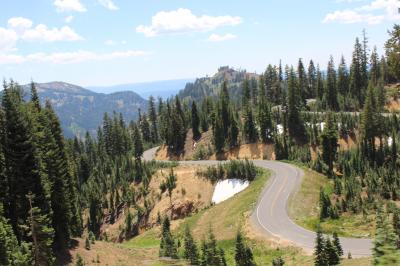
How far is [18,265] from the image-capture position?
29734 mm

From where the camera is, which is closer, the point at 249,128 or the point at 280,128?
the point at 249,128

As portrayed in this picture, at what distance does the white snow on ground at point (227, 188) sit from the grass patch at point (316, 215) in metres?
12.7

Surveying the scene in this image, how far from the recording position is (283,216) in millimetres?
59688

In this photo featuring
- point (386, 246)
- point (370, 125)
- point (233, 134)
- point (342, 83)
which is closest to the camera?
point (386, 246)

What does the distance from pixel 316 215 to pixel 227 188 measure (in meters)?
27.5

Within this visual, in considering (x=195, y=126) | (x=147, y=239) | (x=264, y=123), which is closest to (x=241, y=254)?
(x=147, y=239)

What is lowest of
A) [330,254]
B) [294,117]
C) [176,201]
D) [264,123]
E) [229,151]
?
[176,201]

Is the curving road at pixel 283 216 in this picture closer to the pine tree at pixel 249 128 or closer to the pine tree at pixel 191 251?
the pine tree at pixel 191 251

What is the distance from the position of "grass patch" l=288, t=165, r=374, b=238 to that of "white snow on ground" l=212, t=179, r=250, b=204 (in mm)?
12654

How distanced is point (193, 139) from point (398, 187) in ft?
242

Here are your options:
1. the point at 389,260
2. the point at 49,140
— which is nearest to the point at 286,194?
the point at 49,140

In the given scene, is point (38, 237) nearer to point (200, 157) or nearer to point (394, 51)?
point (394, 51)

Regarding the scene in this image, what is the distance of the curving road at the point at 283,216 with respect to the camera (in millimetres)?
45000

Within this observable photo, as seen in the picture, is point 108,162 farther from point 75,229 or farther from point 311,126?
point 75,229
